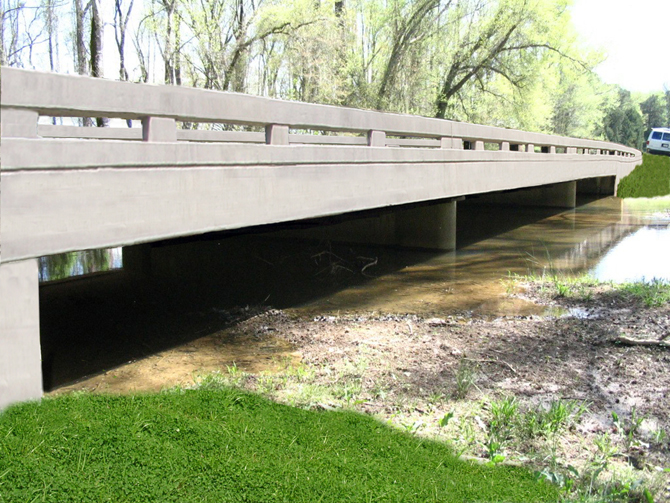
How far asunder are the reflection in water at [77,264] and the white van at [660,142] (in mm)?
44792

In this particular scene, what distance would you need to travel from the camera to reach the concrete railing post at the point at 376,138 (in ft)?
25.7

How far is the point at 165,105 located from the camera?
477 cm

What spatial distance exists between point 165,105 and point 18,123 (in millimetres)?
1228

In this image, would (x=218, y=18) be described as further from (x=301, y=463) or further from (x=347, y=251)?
(x=301, y=463)

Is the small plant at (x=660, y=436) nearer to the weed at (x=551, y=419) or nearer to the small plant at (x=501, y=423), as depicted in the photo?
the weed at (x=551, y=419)

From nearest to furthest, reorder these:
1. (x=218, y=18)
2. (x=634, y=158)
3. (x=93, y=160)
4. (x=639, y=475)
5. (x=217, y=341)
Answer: (x=639, y=475) < (x=93, y=160) < (x=217, y=341) < (x=218, y=18) < (x=634, y=158)

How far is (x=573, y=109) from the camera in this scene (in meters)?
51.4

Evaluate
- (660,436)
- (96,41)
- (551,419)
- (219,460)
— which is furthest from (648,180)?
(219,460)

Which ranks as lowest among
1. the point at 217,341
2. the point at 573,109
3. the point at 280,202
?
the point at 217,341

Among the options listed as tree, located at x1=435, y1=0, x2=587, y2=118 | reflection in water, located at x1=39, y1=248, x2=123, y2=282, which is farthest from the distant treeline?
reflection in water, located at x1=39, y1=248, x2=123, y2=282

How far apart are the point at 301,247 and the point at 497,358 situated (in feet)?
22.1

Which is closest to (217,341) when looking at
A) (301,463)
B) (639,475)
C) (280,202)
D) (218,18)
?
(280,202)

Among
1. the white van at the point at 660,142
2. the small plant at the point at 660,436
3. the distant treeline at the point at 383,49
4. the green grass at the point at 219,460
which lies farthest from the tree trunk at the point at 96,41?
the white van at the point at 660,142

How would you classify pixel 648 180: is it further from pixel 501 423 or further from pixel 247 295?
pixel 501 423
